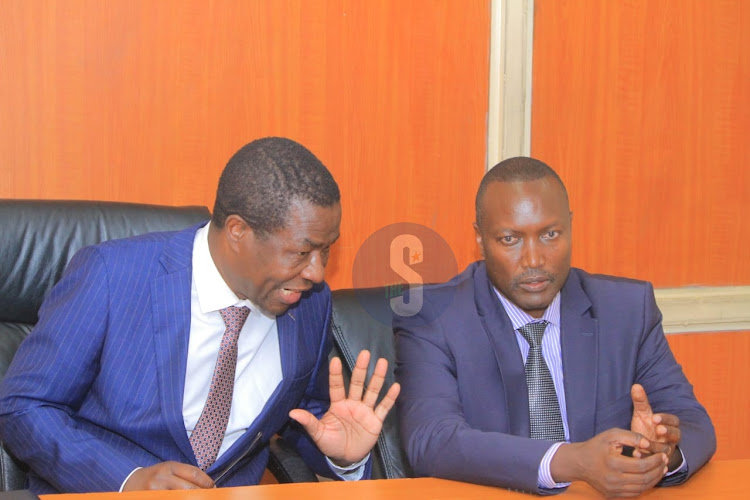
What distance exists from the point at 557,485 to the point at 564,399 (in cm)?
49

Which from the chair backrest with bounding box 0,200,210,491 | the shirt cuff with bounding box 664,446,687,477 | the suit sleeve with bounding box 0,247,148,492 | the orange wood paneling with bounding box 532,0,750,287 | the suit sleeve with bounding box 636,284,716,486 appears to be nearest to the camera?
the shirt cuff with bounding box 664,446,687,477

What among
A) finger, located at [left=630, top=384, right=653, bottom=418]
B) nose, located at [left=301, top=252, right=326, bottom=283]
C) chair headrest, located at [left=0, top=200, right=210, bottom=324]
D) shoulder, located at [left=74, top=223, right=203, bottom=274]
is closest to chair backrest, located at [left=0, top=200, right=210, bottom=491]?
chair headrest, located at [left=0, top=200, right=210, bottom=324]

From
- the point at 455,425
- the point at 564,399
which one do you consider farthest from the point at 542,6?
the point at 455,425

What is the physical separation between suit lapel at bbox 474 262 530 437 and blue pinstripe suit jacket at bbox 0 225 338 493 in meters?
0.54

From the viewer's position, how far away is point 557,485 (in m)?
1.67

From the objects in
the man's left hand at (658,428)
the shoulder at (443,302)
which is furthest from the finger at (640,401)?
the shoulder at (443,302)

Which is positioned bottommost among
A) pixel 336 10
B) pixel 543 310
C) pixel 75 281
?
pixel 543 310

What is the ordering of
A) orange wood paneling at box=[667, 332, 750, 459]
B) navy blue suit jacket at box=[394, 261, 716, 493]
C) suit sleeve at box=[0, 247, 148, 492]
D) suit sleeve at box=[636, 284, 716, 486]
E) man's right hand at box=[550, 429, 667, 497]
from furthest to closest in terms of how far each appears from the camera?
orange wood paneling at box=[667, 332, 750, 459] < navy blue suit jacket at box=[394, 261, 716, 493] < suit sleeve at box=[636, 284, 716, 486] < suit sleeve at box=[0, 247, 148, 492] < man's right hand at box=[550, 429, 667, 497]

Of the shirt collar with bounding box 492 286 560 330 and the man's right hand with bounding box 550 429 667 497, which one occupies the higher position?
the shirt collar with bounding box 492 286 560 330

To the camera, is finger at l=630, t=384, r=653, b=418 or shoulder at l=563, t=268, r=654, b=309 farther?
shoulder at l=563, t=268, r=654, b=309

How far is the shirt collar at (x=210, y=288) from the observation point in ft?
6.62

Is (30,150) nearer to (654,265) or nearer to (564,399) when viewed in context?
(564,399)

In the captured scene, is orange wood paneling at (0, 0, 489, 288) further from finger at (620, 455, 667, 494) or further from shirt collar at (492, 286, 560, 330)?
finger at (620, 455, 667, 494)

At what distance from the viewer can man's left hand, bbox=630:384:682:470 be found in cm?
171
